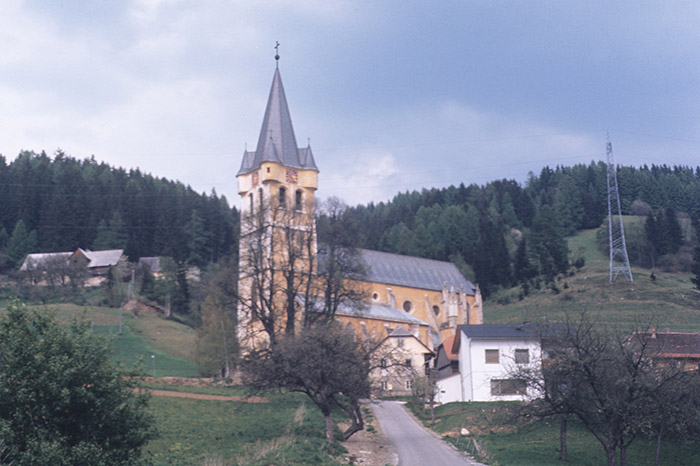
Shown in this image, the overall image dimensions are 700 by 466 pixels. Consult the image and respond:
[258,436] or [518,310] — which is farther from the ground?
[518,310]

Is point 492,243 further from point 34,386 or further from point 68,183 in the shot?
point 34,386

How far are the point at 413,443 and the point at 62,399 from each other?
52.3 ft

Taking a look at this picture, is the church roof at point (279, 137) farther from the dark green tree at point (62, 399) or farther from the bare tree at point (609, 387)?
the dark green tree at point (62, 399)

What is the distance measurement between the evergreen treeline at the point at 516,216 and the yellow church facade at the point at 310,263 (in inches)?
767

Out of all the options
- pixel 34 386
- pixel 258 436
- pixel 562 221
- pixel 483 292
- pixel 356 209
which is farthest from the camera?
pixel 356 209

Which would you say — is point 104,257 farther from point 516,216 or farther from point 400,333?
point 516,216

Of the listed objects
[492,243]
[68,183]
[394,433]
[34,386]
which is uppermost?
[68,183]

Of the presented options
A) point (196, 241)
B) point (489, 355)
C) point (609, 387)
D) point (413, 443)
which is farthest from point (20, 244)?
point (609, 387)

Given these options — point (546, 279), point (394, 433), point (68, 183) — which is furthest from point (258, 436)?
point (68, 183)

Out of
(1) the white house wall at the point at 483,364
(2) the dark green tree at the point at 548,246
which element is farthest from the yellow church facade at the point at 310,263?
(2) the dark green tree at the point at 548,246

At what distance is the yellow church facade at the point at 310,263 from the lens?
4450cm

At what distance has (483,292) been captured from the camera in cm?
9581

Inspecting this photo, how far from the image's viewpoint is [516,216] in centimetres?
12556

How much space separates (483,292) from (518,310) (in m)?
17.9
